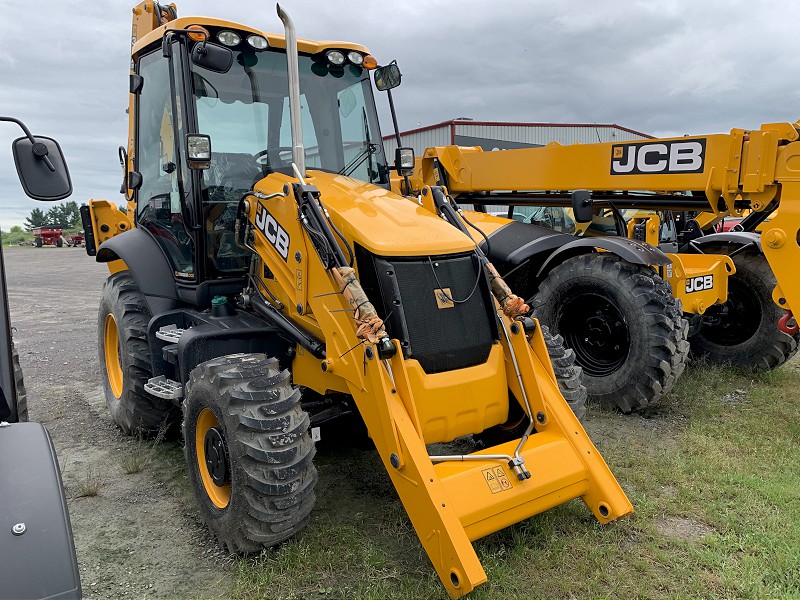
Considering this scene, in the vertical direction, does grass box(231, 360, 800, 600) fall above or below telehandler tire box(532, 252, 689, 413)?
below

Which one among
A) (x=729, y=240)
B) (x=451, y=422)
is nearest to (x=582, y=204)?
(x=729, y=240)

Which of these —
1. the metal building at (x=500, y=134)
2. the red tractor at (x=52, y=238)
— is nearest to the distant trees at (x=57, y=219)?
the red tractor at (x=52, y=238)

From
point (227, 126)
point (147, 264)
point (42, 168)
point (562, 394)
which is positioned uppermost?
point (227, 126)

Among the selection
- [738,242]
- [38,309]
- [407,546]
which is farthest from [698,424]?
[38,309]

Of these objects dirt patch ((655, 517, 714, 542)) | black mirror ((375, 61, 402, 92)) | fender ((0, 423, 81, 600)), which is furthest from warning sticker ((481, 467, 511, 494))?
black mirror ((375, 61, 402, 92))

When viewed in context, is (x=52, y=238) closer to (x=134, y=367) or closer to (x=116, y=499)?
(x=134, y=367)

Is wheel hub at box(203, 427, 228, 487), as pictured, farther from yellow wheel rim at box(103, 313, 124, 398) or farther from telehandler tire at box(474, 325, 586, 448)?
yellow wheel rim at box(103, 313, 124, 398)

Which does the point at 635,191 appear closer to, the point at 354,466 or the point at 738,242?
the point at 738,242

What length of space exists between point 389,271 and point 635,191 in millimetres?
3769

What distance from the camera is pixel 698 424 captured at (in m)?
5.19

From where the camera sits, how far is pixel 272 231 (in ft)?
13.0

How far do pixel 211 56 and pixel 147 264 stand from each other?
1.72m

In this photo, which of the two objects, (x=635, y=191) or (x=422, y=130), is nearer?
(x=635, y=191)

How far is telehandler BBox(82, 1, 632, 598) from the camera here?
314 centimetres
